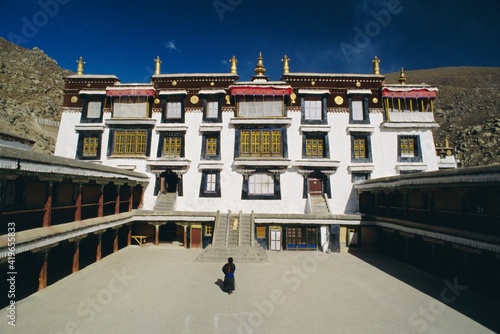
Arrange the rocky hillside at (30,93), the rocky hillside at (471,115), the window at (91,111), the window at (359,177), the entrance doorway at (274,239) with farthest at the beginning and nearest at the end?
the rocky hillside at (471,115) < the rocky hillside at (30,93) < the window at (91,111) < the window at (359,177) < the entrance doorway at (274,239)

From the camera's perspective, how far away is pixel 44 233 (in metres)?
11.2

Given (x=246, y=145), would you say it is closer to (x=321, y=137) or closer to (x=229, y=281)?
(x=321, y=137)

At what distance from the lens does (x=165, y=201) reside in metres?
22.2

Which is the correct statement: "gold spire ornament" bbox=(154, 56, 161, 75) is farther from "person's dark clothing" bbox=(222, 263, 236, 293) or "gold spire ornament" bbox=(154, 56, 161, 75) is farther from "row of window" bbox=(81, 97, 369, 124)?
"person's dark clothing" bbox=(222, 263, 236, 293)

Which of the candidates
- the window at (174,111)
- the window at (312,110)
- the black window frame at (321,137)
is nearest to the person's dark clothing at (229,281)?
the black window frame at (321,137)

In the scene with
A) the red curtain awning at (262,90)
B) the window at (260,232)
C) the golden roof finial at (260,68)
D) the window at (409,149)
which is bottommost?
the window at (260,232)

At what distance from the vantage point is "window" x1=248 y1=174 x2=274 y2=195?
22469 millimetres

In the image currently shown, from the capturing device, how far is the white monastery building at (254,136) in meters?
22.4

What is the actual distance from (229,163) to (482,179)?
1641 centimetres

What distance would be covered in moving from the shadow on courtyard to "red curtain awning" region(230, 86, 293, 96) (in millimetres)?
14424

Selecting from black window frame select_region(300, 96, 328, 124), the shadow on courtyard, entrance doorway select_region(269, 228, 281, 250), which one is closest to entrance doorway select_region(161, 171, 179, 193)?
entrance doorway select_region(269, 228, 281, 250)

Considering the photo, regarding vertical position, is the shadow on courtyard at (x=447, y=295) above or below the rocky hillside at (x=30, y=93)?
below

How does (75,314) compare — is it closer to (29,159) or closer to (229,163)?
(29,159)

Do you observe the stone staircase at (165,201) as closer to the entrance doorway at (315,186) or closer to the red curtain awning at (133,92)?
the red curtain awning at (133,92)
